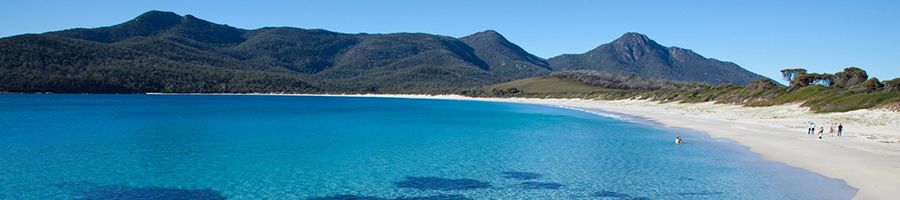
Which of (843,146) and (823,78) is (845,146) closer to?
(843,146)

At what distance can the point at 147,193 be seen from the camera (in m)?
20.2

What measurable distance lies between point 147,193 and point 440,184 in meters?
10.2

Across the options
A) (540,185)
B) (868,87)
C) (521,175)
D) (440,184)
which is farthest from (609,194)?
(868,87)

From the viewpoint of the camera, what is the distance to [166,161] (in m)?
28.6

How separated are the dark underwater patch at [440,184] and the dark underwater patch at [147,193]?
267 inches

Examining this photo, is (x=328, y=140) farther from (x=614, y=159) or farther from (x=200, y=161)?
(x=614, y=159)

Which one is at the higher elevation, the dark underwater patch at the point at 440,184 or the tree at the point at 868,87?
the tree at the point at 868,87

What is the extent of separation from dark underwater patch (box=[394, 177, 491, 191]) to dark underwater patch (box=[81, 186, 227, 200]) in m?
6.77

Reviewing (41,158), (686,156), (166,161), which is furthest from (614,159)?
(41,158)

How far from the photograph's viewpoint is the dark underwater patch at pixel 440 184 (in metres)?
22.0

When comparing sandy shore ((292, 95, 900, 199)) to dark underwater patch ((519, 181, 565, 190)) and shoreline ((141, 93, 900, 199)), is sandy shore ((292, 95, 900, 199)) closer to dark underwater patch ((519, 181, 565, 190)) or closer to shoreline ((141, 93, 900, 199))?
shoreline ((141, 93, 900, 199))

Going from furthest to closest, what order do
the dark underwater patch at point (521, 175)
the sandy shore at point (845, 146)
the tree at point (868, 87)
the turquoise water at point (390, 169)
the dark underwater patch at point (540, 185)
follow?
1. the tree at point (868, 87)
2. the dark underwater patch at point (521, 175)
3. the dark underwater patch at point (540, 185)
4. the sandy shore at point (845, 146)
5. the turquoise water at point (390, 169)

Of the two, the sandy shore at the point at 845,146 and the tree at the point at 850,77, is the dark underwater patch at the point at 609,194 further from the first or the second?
the tree at the point at 850,77

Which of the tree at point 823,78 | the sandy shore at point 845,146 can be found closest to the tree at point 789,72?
the tree at point 823,78
